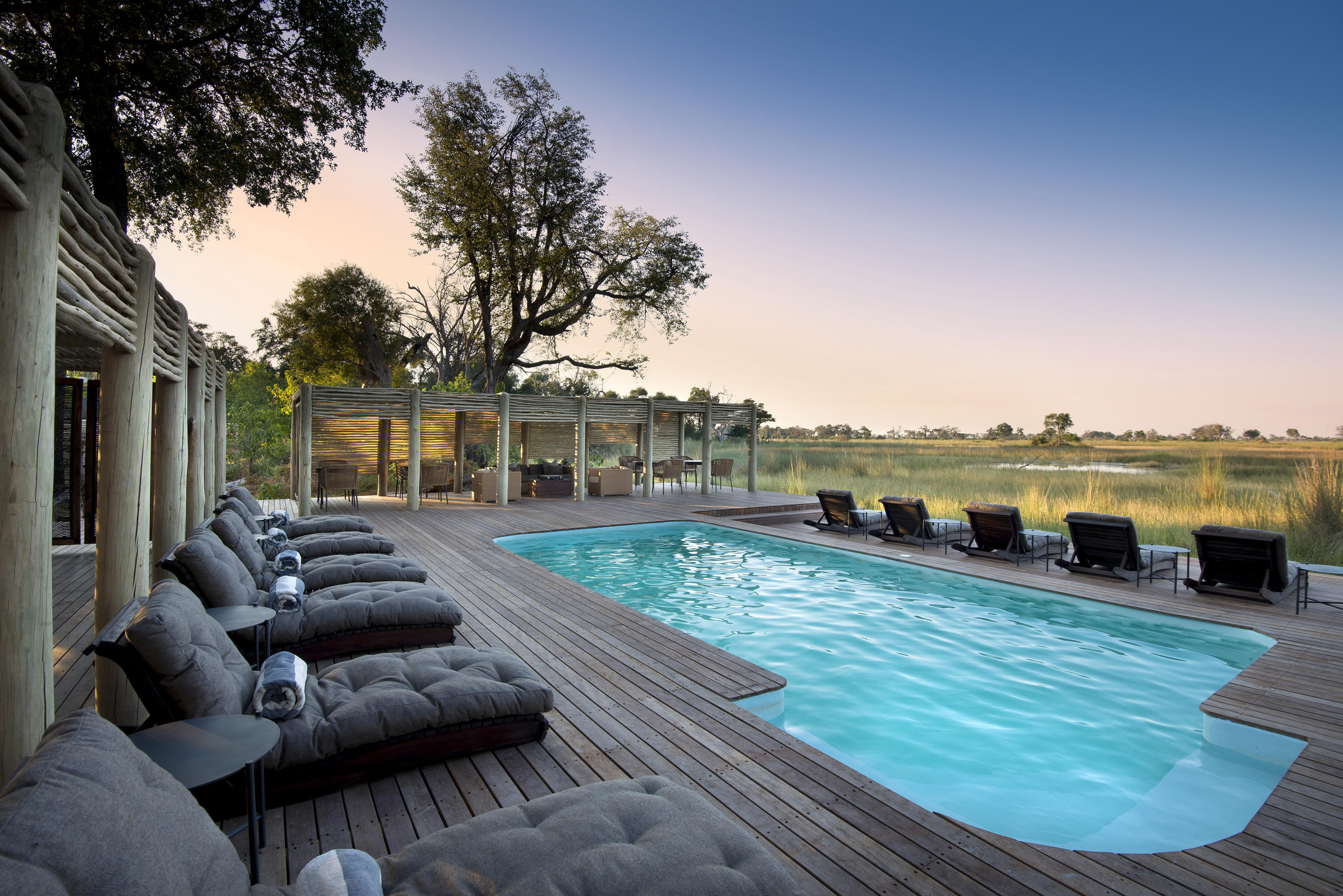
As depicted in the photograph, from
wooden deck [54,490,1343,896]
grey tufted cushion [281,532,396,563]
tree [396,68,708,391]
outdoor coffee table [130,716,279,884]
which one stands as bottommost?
wooden deck [54,490,1343,896]

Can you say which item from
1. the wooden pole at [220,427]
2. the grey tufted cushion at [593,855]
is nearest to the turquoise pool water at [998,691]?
the grey tufted cushion at [593,855]

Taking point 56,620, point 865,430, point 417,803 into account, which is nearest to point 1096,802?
point 417,803

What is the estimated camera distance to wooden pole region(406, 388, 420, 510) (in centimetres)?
1171

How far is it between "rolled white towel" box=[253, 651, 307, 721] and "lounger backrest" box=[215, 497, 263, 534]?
2.68 metres

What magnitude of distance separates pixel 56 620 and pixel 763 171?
1714 centimetres

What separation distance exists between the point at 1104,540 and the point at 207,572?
26.8ft

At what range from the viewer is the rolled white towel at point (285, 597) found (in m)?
3.74

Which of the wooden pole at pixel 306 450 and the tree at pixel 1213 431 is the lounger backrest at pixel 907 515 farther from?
the tree at pixel 1213 431

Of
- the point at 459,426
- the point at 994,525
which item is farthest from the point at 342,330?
the point at 994,525

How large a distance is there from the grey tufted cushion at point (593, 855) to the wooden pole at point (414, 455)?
1084 cm

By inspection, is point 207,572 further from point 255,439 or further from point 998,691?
point 255,439

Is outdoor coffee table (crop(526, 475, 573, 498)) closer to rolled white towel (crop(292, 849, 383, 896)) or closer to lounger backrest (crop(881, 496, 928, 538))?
lounger backrest (crop(881, 496, 928, 538))

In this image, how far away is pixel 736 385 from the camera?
29359mm

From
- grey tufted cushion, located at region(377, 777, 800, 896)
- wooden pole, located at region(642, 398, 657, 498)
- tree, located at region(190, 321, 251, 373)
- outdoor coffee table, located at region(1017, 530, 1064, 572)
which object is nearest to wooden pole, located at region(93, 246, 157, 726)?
grey tufted cushion, located at region(377, 777, 800, 896)
